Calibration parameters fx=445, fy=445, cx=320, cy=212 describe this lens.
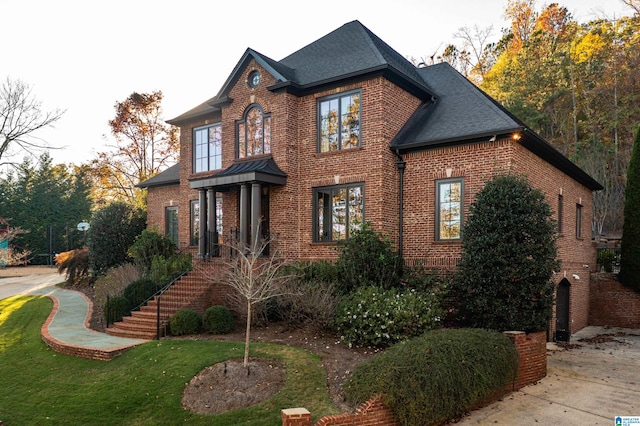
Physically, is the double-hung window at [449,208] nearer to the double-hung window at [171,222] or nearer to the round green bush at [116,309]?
the round green bush at [116,309]

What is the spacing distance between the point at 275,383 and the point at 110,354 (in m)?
4.31

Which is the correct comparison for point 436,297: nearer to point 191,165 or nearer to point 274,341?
point 274,341

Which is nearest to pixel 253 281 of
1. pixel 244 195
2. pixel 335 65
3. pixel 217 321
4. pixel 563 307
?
pixel 217 321

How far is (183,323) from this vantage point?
1065 cm

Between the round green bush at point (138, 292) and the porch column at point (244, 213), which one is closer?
the round green bush at point (138, 292)

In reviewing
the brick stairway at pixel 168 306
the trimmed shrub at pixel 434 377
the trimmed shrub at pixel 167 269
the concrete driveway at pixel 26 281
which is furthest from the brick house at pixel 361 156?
the concrete driveway at pixel 26 281

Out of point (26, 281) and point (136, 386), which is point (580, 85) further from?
point (26, 281)

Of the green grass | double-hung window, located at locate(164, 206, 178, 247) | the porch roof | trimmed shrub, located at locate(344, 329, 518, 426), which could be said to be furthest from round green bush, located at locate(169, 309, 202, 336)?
double-hung window, located at locate(164, 206, 178, 247)

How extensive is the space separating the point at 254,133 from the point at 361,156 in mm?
3983

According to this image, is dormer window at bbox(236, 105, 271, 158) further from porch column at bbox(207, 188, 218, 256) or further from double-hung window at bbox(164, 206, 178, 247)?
double-hung window at bbox(164, 206, 178, 247)

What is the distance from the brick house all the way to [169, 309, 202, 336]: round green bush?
321cm

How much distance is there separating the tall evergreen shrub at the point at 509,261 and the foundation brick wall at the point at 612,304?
9.73 metres

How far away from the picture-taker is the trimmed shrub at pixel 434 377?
6.25 metres

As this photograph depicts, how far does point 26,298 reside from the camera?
17.7 m
